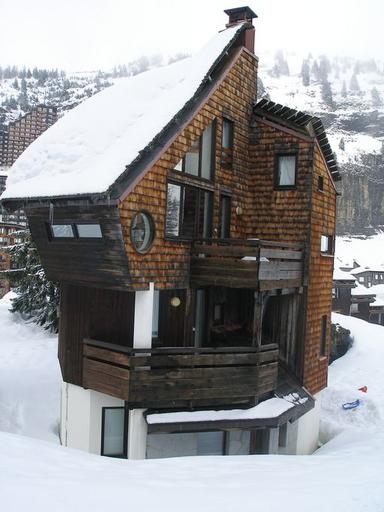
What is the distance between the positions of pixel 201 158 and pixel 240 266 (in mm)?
Result: 3687

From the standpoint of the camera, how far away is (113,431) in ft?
44.7

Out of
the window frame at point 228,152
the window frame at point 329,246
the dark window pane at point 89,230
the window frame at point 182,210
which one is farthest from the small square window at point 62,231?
the window frame at point 329,246

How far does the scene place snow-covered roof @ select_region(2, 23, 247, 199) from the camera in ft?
38.9

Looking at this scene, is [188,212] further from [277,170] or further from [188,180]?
[277,170]

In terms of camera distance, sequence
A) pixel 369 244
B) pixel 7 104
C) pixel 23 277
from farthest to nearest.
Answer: pixel 7 104
pixel 369 244
pixel 23 277

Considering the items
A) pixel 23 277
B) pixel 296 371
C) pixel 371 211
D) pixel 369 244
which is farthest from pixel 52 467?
pixel 371 211

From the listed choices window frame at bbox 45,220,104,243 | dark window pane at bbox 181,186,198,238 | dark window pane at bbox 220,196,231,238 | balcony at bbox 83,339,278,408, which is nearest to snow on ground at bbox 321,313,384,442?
balcony at bbox 83,339,278,408

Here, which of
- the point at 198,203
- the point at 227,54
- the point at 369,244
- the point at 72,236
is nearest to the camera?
the point at 72,236

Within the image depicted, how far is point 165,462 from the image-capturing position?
377 inches

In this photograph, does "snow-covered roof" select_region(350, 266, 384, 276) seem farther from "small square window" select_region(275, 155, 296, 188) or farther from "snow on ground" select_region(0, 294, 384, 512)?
"snow on ground" select_region(0, 294, 384, 512)

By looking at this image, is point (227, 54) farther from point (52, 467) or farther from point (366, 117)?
point (366, 117)

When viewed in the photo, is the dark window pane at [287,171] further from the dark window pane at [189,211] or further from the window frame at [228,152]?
the dark window pane at [189,211]

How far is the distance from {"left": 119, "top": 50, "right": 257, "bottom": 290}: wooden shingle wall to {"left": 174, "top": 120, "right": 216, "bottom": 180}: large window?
21 centimetres

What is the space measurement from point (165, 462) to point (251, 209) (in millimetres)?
9597
